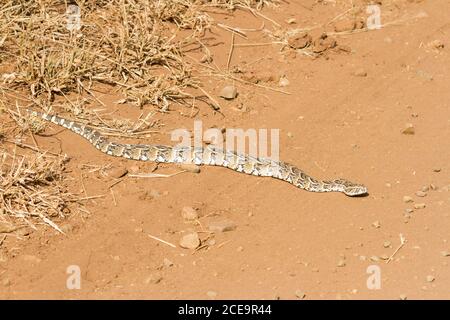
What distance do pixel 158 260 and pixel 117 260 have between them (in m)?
0.44

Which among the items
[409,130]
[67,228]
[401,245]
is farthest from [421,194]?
[67,228]

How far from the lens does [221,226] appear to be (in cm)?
839

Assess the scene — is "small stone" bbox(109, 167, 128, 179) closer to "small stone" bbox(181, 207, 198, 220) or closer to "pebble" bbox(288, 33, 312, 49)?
"small stone" bbox(181, 207, 198, 220)

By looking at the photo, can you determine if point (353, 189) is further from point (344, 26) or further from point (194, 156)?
point (344, 26)

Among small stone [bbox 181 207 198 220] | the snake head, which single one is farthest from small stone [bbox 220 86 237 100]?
small stone [bbox 181 207 198 220]

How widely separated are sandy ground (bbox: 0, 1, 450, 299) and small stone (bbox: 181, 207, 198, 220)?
9 cm

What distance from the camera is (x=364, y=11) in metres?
13.3

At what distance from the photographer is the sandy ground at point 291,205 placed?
24.8 ft

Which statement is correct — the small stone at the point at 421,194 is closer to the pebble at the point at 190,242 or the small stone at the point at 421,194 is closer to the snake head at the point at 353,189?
the snake head at the point at 353,189

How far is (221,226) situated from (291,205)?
1.05m

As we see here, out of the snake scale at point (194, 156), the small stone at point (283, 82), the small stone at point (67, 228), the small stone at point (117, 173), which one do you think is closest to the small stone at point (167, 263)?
the small stone at point (67, 228)

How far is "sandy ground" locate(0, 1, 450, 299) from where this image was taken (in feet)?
24.8
